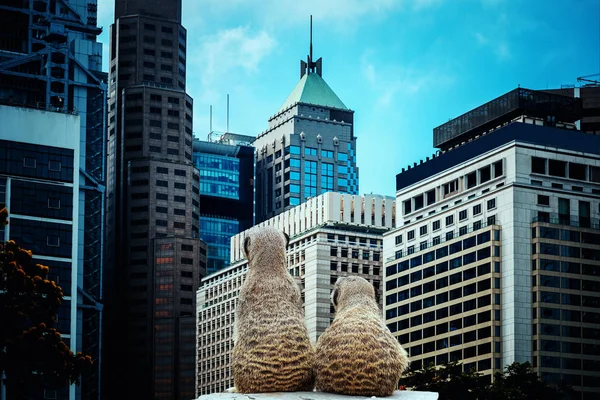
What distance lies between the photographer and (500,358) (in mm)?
145250

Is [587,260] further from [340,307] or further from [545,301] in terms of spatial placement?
[340,307]

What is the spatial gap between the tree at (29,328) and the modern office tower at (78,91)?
287 ft

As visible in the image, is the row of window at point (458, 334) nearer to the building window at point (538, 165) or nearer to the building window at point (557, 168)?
the building window at point (538, 165)

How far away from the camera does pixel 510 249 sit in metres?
146

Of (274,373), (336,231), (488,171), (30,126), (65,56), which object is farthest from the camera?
(336,231)

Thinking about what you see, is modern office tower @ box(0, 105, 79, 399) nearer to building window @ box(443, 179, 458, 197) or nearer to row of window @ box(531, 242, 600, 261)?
building window @ box(443, 179, 458, 197)

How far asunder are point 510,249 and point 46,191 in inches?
1962

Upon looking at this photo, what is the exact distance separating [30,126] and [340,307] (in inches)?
3940

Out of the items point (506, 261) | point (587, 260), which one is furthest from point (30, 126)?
point (587, 260)

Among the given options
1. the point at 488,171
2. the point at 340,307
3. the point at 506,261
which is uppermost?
the point at 488,171

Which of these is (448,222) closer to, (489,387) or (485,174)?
(485,174)

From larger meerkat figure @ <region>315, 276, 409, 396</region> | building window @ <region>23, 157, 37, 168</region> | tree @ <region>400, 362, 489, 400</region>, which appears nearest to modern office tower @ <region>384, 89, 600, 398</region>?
tree @ <region>400, 362, 489, 400</region>

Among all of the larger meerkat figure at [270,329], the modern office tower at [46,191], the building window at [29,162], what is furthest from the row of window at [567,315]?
the larger meerkat figure at [270,329]

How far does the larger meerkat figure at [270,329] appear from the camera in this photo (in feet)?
120
